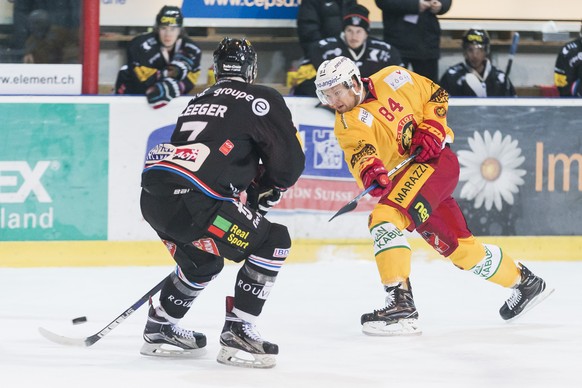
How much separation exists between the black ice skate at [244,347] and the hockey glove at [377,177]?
839 millimetres

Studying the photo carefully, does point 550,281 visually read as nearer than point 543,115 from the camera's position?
Yes

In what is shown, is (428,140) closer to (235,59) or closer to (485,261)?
(485,261)

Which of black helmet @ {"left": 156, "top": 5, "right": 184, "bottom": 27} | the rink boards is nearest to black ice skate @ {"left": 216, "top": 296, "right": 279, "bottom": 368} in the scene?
the rink boards

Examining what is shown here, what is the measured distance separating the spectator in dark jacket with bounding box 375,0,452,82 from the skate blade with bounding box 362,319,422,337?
291 centimetres

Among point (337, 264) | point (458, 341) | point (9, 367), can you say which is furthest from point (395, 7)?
point (9, 367)

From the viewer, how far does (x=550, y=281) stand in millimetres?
6496

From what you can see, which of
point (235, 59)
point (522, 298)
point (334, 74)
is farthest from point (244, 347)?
point (522, 298)

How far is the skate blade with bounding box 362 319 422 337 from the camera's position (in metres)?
5.12

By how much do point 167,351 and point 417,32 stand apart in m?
3.70

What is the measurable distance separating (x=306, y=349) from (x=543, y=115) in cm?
293

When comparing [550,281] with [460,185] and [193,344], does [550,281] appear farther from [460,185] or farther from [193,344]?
[193,344]

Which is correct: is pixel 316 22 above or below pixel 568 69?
above

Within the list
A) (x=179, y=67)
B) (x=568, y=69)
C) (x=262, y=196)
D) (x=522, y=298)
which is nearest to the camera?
(x=262, y=196)

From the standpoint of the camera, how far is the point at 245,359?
442 cm
